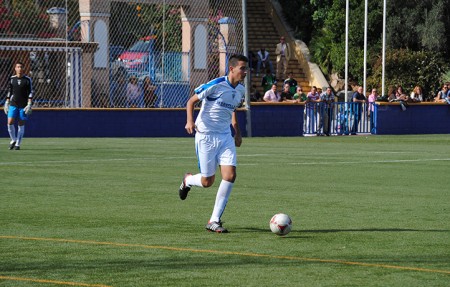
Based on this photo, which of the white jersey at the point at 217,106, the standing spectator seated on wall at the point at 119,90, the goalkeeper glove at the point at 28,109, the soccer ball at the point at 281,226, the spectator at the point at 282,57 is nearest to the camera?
the soccer ball at the point at 281,226

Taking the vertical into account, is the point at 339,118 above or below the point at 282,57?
below

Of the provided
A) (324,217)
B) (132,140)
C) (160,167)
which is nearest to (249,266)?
(324,217)

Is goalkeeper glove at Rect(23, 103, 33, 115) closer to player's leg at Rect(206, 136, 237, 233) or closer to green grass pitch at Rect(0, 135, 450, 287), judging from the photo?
green grass pitch at Rect(0, 135, 450, 287)

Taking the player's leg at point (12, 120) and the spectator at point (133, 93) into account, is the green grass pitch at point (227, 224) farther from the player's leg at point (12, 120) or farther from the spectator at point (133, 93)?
the spectator at point (133, 93)

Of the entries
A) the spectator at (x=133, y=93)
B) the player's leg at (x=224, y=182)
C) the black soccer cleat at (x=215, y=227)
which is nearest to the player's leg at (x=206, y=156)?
the player's leg at (x=224, y=182)

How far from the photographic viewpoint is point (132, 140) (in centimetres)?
3219

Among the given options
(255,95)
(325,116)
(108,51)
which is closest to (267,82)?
(255,95)

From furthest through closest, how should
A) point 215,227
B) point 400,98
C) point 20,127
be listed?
point 400,98 → point 20,127 → point 215,227

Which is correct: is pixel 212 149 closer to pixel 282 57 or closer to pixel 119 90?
pixel 119 90

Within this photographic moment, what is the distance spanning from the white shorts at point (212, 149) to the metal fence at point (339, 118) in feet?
82.8

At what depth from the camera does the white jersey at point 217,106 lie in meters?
12.1

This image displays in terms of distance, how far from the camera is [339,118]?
3825 centimetres

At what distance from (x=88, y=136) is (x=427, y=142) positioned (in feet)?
32.2

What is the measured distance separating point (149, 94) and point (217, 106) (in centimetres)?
2273
